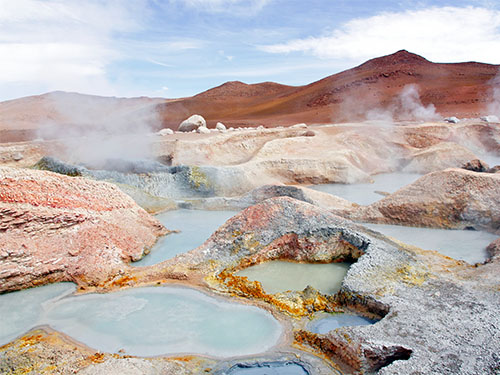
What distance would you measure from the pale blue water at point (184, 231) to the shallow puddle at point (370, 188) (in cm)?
391

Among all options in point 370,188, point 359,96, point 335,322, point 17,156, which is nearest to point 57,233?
point 335,322

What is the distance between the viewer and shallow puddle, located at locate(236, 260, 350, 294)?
558 centimetres

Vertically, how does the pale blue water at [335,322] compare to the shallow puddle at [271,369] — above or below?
above

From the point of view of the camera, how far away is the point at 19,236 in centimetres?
591

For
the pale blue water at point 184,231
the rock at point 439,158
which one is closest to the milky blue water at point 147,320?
the pale blue water at point 184,231

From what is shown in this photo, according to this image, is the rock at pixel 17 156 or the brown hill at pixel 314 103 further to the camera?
the brown hill at pixel 314 103

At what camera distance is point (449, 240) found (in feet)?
24.7

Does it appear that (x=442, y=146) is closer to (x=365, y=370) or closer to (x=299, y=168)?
(x=299, y=168)

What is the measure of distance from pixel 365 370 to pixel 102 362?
7.89 feet

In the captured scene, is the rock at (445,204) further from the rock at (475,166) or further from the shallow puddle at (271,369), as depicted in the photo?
the rock at (475,166)

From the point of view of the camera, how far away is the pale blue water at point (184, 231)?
23.1 ft

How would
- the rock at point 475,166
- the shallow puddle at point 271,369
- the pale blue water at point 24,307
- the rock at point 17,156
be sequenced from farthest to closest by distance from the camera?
the rock at point 17,156, the rock at point 475,166, the pale blue water at point 24,307, the shallow puddle at point 271,369

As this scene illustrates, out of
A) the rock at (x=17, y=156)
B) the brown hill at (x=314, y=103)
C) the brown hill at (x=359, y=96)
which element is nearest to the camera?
the rock at (x=17, y=156)

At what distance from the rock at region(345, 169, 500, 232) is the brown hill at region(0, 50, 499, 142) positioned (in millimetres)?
22684
